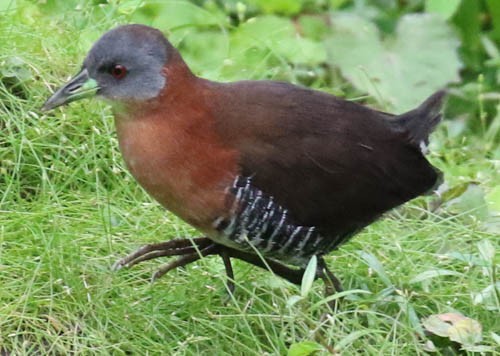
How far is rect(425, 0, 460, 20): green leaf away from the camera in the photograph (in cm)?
624

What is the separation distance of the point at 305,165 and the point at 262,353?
565 mm

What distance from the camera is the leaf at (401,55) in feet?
20.5

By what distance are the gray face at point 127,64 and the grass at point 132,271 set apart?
1.87ft

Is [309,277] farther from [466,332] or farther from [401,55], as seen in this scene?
[401,55]

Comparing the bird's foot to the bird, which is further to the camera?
the bird's foot

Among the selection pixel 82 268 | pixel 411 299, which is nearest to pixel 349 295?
pixel 411 299

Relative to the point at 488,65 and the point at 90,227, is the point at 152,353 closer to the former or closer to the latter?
the point at 90,227

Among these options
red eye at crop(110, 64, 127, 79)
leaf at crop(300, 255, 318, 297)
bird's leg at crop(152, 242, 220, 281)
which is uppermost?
red eye at crop(110, 64, 127, 79)

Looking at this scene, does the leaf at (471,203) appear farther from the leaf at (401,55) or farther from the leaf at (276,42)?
the leaf at (401,55)

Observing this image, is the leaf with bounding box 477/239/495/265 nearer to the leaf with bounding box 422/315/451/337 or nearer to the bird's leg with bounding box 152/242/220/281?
the leaf with bounding box 422/315/451/337

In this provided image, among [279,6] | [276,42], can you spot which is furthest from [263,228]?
[279,6]

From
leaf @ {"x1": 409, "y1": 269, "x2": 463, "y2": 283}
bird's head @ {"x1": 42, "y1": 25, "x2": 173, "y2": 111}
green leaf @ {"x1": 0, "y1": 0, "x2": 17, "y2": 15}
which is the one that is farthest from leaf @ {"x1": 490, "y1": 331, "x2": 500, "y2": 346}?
green leaf @ {"x1": 0, "y1": 0, "x2": 17, "y2": 15}

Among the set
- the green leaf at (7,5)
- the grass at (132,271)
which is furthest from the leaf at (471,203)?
the green leaf at (7,5)

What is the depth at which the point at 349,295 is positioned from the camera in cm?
406
